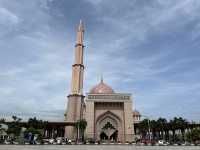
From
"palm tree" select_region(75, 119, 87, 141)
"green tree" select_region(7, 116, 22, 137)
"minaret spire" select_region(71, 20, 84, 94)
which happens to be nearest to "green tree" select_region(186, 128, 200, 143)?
"palm tree" select_region(75, 119, 87, 141)

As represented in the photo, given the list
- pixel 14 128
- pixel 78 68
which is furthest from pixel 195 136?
pixel 14 128

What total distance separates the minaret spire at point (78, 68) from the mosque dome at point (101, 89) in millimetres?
6749

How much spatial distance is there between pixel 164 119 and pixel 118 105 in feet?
41.7

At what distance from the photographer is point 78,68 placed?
66562mm

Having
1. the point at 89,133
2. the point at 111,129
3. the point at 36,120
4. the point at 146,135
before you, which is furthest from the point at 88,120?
the point at 146,135

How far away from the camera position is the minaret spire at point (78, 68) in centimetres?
6525

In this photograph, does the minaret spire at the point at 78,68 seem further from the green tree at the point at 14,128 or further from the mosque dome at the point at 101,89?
the green tree at the point at 14,128

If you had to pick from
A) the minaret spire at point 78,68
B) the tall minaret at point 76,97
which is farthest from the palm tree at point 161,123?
the minaret spire at point 78,68

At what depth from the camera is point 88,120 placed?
6381 cm

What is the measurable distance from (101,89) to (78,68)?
9.61 m

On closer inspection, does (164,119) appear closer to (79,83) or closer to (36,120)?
(79,83)

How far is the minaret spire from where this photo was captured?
65.2 m

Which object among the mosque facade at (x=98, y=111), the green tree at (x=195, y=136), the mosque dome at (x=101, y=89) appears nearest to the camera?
the green tree at (x=195, y=136)

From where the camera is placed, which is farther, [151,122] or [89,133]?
[151,122]
